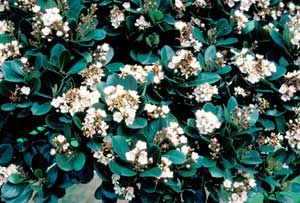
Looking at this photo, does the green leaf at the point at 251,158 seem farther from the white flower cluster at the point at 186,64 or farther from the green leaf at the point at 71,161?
the green leaf at the point at 71,161

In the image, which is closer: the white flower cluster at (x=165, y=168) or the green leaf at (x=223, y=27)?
the white flower cluster at (x=165, y=168)

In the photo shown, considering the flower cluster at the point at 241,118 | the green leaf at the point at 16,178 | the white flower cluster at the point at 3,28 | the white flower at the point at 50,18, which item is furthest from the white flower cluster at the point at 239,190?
the white flower cluster at the point at 3,28

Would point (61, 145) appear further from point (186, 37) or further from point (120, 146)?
point (186, 37)

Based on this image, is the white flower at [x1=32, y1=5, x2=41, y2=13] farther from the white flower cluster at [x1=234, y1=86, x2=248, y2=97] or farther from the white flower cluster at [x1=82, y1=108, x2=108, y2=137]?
the white flower cluster at [x1=234, y1=86, x2=248, y2=97]

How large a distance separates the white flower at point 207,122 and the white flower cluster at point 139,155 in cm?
19

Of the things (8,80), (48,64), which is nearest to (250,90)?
(48,64)

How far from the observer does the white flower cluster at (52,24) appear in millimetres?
1483

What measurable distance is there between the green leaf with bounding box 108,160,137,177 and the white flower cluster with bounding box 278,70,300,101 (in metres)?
0.56

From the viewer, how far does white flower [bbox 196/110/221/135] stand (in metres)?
1.42

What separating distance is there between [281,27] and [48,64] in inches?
32.6

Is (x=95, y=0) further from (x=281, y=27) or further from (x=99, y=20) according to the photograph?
(x=281, y=27)

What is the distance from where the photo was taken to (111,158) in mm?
1381

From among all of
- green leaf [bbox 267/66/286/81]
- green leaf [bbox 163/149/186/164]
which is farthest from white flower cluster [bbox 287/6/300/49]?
green leaf [bbox 163/149/186/164]

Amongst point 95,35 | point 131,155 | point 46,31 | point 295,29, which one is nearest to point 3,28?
point 46,31
